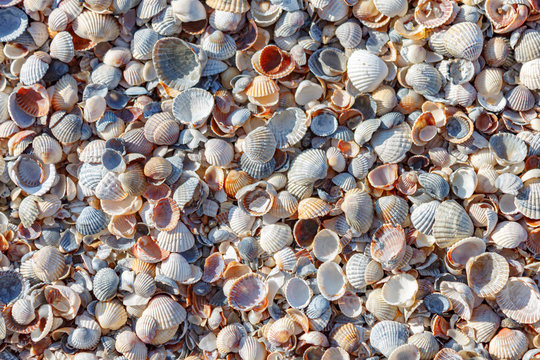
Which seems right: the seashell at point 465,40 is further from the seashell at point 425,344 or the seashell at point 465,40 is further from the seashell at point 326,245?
the seashell at point 425,344

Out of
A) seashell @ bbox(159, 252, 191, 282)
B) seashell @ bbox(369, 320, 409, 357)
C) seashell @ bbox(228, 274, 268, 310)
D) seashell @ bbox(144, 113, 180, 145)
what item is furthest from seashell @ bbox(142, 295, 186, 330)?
seashell @ bbox(369, 320, 409, 357)

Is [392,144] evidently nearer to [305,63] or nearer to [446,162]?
[446,162]

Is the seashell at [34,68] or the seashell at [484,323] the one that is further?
the seashell at [34,68]

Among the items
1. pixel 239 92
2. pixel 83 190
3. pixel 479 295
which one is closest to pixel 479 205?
pixel 479 295

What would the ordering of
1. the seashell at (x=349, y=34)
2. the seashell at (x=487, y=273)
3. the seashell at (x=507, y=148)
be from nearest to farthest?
the seashell at (x=487, y=273)
the seashell at (x=507, y=148)
the seashell at (x=349, y=34)

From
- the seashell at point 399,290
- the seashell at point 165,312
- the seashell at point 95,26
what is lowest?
the seashell at point 165,312

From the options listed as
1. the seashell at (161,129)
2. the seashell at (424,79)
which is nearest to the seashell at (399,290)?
the seashell at (424,79)

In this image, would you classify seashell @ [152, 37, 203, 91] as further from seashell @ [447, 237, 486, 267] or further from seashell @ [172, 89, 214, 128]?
seashell @ [447, 237, 486, 267]
